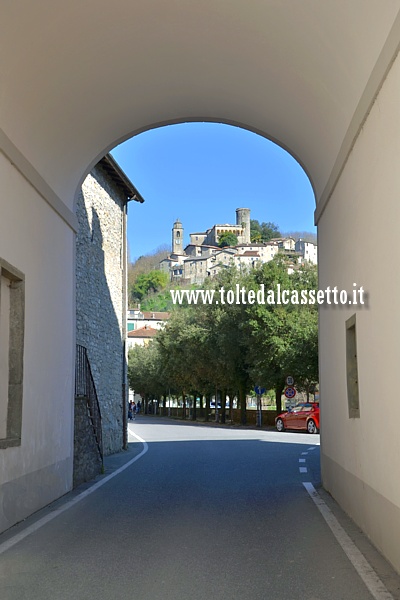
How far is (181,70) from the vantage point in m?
11.5

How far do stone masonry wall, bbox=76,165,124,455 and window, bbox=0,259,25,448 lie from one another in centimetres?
919

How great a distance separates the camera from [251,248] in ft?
655

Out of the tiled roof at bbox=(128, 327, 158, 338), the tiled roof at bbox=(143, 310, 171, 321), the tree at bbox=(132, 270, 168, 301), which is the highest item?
the tree at bbox=(132, 270, 168, 301)

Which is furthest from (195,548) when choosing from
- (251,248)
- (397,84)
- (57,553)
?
(251,248)

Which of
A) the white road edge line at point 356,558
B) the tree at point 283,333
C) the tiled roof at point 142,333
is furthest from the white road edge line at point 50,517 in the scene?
the tiled roof at point 142,333

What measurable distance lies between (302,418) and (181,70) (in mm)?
28067

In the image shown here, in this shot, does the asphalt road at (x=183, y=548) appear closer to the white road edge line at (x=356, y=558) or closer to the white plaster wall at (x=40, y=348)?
the white road edge line at (x=356, y=558)

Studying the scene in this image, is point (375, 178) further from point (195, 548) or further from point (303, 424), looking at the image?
point (303, 424)

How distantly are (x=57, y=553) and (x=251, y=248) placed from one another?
193085 mm

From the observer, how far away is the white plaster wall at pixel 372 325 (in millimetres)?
6586

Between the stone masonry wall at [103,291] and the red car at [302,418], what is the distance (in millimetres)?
14240

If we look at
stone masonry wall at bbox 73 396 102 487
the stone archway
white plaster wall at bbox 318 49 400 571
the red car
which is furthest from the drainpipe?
white plaster wall at bbox 318 49 400 571

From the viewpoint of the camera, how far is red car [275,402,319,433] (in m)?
36.8

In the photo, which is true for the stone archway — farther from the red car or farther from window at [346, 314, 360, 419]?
the red car
